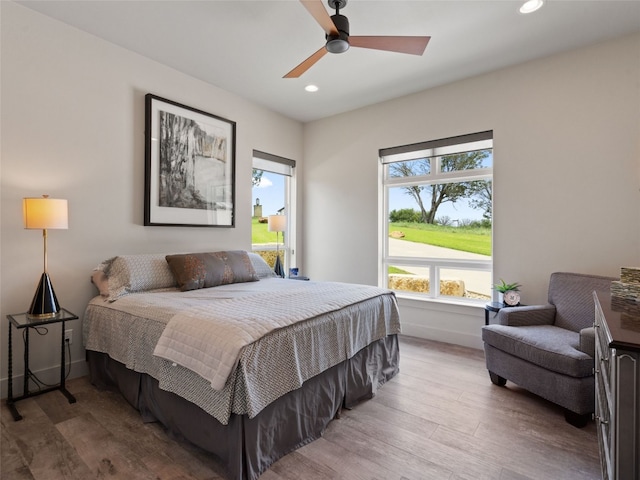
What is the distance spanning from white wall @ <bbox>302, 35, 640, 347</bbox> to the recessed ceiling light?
890 millimetres

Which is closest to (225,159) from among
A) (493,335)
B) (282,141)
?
(282,141)

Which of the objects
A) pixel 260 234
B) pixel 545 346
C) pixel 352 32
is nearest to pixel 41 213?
pixel 260 234

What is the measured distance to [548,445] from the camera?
180 centimetres

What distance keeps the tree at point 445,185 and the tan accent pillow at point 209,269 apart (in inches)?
87.0

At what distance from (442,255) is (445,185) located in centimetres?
84

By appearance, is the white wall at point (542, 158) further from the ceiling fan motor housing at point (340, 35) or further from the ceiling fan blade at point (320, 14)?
the ceiling fan blade at point (320, 14)

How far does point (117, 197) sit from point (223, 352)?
2.21 m

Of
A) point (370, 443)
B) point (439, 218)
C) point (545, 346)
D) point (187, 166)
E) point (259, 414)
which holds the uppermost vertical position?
point (187, 166)

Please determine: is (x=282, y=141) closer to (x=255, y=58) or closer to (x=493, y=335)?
(x=255, y=58)

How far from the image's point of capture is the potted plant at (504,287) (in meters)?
3.02

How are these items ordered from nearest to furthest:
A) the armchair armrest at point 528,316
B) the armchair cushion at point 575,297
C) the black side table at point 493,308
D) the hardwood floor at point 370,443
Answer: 1. the hardwood floor at point 370,443
2. the armchair cushion at point 575,297
3. the armchair armrest at point 528,316
4. the black side table at point 493,308

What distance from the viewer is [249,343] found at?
4.85 feet

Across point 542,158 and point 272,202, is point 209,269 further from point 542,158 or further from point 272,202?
point 542,158

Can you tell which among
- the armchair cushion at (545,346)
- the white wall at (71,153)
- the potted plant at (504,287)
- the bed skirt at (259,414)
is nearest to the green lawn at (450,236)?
the potted plant at (504,287)
